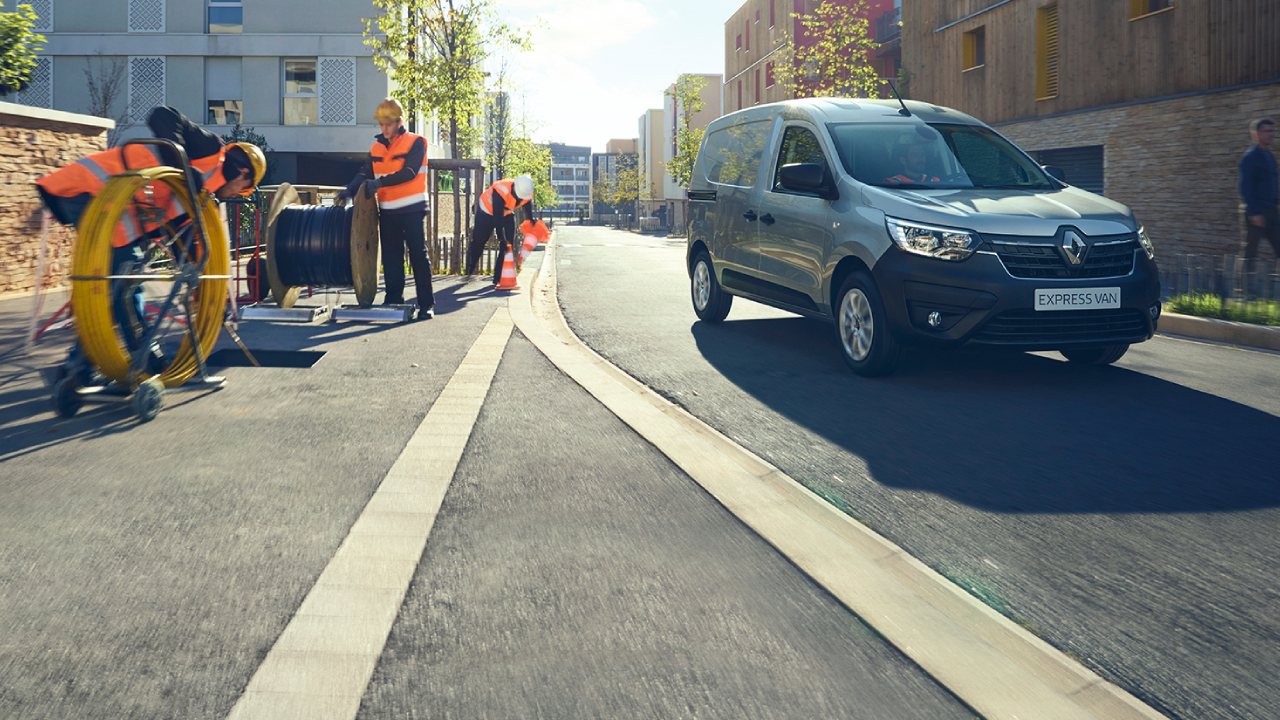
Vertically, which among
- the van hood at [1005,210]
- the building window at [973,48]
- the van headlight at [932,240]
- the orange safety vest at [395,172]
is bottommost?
the van headlight at [932,240]

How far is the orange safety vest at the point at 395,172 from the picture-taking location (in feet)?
33.7

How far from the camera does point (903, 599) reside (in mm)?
3260

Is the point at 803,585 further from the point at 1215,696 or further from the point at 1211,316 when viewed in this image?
the point at 1211,316

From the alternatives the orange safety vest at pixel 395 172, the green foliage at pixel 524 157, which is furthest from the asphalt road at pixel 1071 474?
the green foliage at pixel 524 157

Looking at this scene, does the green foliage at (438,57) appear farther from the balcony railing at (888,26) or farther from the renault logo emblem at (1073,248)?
the balcony railing at (888,26)

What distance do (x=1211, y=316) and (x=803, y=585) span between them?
8743 mm

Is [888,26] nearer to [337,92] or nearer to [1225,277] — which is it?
[337,92]

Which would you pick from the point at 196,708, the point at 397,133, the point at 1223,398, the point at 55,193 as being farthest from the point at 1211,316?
the point at 196,708

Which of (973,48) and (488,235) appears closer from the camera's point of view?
(488,235)

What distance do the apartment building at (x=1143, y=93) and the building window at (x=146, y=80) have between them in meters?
28.0

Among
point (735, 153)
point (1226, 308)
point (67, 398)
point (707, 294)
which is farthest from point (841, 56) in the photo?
point (67, 398)

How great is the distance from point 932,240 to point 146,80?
129 ft

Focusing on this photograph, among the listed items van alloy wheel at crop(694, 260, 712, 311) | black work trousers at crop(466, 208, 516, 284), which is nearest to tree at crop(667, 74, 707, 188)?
black work trousers at crop(466, 208, 516, 284)

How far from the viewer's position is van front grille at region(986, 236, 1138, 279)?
693 centimetres
